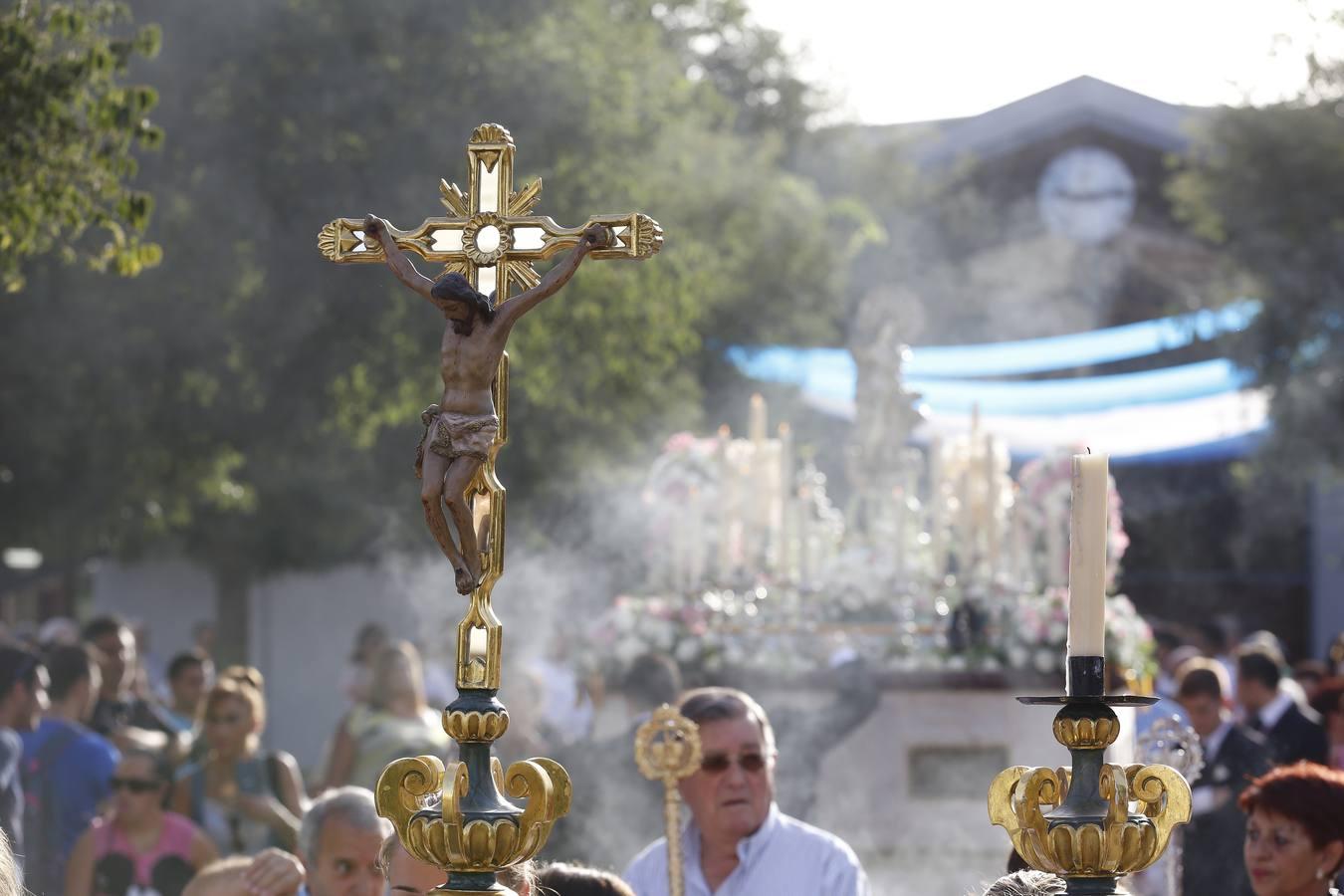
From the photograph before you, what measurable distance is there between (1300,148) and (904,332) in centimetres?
1081

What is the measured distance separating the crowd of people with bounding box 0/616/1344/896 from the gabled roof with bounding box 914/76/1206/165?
1809 cm

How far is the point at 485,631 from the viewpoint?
2.55 m

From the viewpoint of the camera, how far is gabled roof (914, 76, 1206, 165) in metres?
26.8

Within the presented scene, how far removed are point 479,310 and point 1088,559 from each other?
838mm

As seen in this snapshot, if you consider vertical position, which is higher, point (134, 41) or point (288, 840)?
point (134, 41)

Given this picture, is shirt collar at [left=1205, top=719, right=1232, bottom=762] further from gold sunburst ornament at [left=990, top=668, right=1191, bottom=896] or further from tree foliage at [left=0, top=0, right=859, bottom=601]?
tree foliage at [left=0, top=0, right=859, bottom=601]

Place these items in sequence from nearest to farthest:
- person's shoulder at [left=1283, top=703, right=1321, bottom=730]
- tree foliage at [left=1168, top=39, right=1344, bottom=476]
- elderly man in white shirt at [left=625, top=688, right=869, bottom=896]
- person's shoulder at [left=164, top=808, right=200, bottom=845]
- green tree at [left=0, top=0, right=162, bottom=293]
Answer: elderly man in white shirt at [left=625, top=688, right=869, bottom=896] < green tree at [left=0, top=0, right=162, bottom=293] < person's shoulder at [left=164, top=808, right=200, bottom=845] < person's shoulder at [left=1283, top=703, right=1321, bottom=730] < tree foliage at [left=1168, top=39, right=1344, bottom=476]

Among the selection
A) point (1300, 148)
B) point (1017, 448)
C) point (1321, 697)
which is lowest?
point (1321, 697)

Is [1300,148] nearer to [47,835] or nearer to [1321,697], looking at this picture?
[1321,697]

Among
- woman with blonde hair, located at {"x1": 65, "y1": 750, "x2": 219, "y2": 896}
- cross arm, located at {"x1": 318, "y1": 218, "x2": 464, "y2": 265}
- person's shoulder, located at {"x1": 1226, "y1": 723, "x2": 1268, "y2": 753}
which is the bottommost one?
woman with blonde hair, located at {"x1": 65, "y1": 750, "x2": 219, "y2": 896}

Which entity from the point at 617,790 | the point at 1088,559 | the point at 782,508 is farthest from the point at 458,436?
the point at 782,508

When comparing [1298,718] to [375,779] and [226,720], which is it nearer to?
[375,779]

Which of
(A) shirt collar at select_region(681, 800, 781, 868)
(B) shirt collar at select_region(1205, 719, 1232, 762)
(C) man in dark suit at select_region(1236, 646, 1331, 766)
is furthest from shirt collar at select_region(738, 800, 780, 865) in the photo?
(C) man in dark suit at select_region(1236, 646, 1331, 766)

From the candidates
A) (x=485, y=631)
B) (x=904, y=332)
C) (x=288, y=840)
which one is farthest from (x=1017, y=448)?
→ (x=485, y=631)
